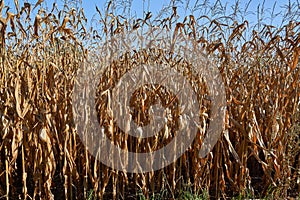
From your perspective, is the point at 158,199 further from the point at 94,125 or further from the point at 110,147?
the point at 94,125

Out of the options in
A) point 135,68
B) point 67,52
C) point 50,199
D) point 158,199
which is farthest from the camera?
point 67,52

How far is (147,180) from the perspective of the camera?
1853mm

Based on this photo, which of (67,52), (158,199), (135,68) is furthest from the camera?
(67,52)

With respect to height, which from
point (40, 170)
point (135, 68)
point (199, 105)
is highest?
point (135, 68)

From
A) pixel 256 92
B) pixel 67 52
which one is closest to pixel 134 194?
pixel 256 92

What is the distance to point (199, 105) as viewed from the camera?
5.94ft

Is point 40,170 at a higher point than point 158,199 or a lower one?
higher

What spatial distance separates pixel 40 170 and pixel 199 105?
32.5 inches

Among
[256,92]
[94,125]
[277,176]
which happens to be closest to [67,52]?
[94,125]

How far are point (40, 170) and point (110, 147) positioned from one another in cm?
34

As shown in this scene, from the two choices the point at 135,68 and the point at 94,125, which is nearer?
the point at 94,125

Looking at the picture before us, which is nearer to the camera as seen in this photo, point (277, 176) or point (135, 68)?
point (277, 176)

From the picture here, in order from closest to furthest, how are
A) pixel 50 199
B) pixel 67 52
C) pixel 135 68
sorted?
pixel 50 199
pixel 135 68
pixel 67 52

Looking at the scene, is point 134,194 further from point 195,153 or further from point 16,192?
A: point 16,192
